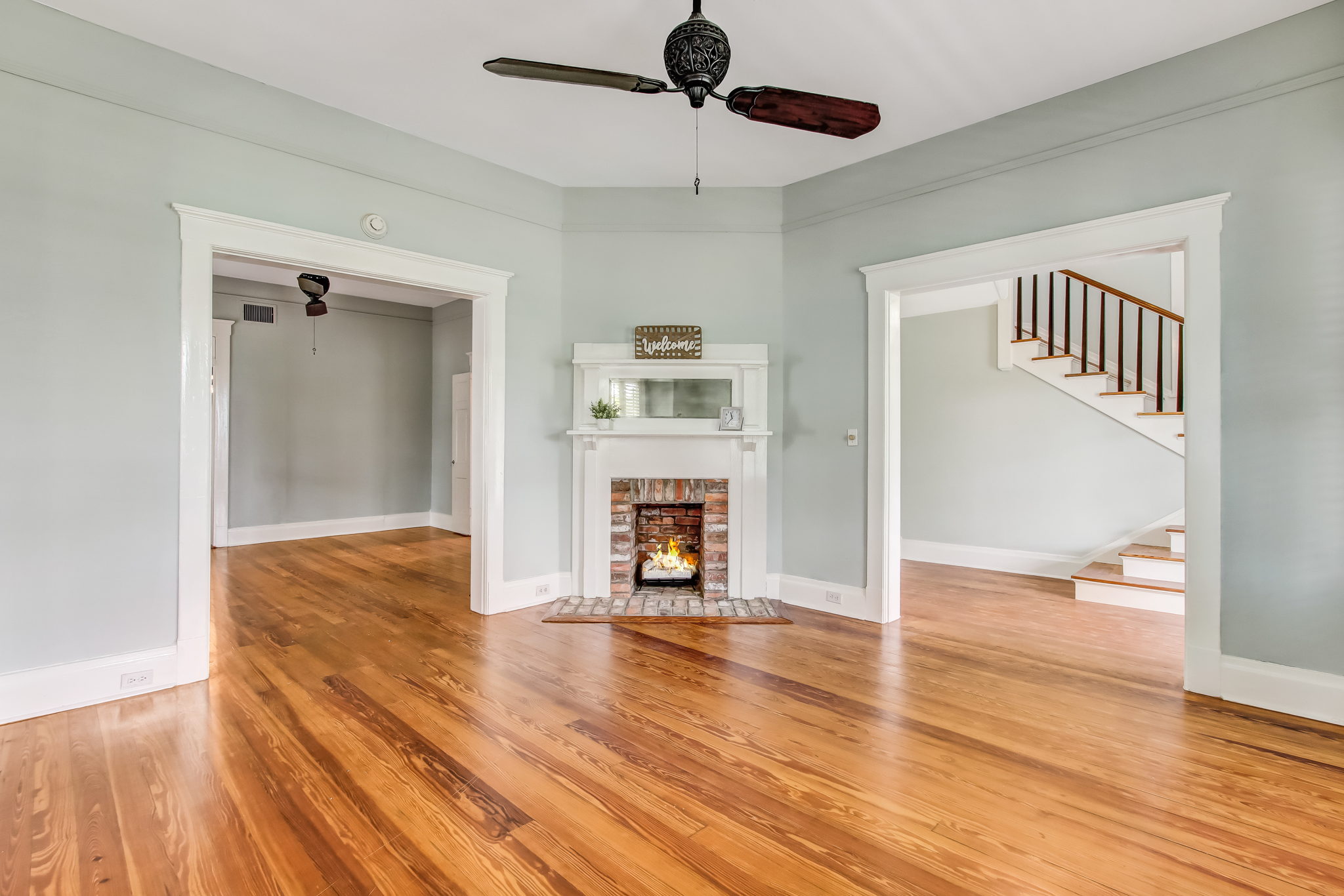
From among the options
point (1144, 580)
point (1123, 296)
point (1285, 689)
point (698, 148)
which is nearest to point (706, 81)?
point (698, 148)

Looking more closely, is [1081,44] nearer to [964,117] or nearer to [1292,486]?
[964,117]

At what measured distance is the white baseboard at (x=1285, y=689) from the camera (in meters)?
A: 2.65

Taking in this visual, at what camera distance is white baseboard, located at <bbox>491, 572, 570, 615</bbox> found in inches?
168

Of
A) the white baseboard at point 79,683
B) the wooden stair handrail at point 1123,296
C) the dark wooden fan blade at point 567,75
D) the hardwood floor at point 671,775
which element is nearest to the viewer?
the hardwood floor at point 671,775

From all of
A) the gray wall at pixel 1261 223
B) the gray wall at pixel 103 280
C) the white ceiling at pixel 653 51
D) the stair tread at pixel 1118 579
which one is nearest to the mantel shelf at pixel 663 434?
the white ceiling at pixel 653 51

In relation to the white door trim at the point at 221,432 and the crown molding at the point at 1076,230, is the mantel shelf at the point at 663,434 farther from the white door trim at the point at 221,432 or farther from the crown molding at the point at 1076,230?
the white door trim at the point at 221,432

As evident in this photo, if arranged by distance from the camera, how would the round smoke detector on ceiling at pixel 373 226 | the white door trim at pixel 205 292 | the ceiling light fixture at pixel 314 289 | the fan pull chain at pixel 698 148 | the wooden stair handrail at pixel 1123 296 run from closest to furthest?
the white door trim at pixel 205 292, the fan pull chain at pixel 698 148, the round smoke detector on ceiling at pixel 373 226, the wooden stair handrail at pixel 1123 296, the ceiling light fixture at pixel 314 289

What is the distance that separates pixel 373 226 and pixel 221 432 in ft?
13.6

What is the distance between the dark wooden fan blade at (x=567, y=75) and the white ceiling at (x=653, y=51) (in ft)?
2.22

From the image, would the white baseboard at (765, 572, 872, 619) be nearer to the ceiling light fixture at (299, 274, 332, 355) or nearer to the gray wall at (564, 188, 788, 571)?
the gray wall at (564, 188, 788, 571)

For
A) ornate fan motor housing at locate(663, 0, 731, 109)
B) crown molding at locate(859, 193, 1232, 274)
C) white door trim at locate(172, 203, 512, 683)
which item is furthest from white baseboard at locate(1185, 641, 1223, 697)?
white door trim at locate(172, 203, 512, 683)

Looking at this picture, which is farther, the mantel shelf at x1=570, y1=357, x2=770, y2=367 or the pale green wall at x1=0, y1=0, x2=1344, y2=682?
the mantel shelf at x1=570, y1=357, x2=770, y2=367

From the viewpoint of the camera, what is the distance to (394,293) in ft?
23.3

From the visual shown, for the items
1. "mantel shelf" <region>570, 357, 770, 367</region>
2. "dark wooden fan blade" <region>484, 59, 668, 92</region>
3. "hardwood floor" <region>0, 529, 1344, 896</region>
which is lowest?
"hardwood floor" <region>0, 529, 1344, 896</region>
